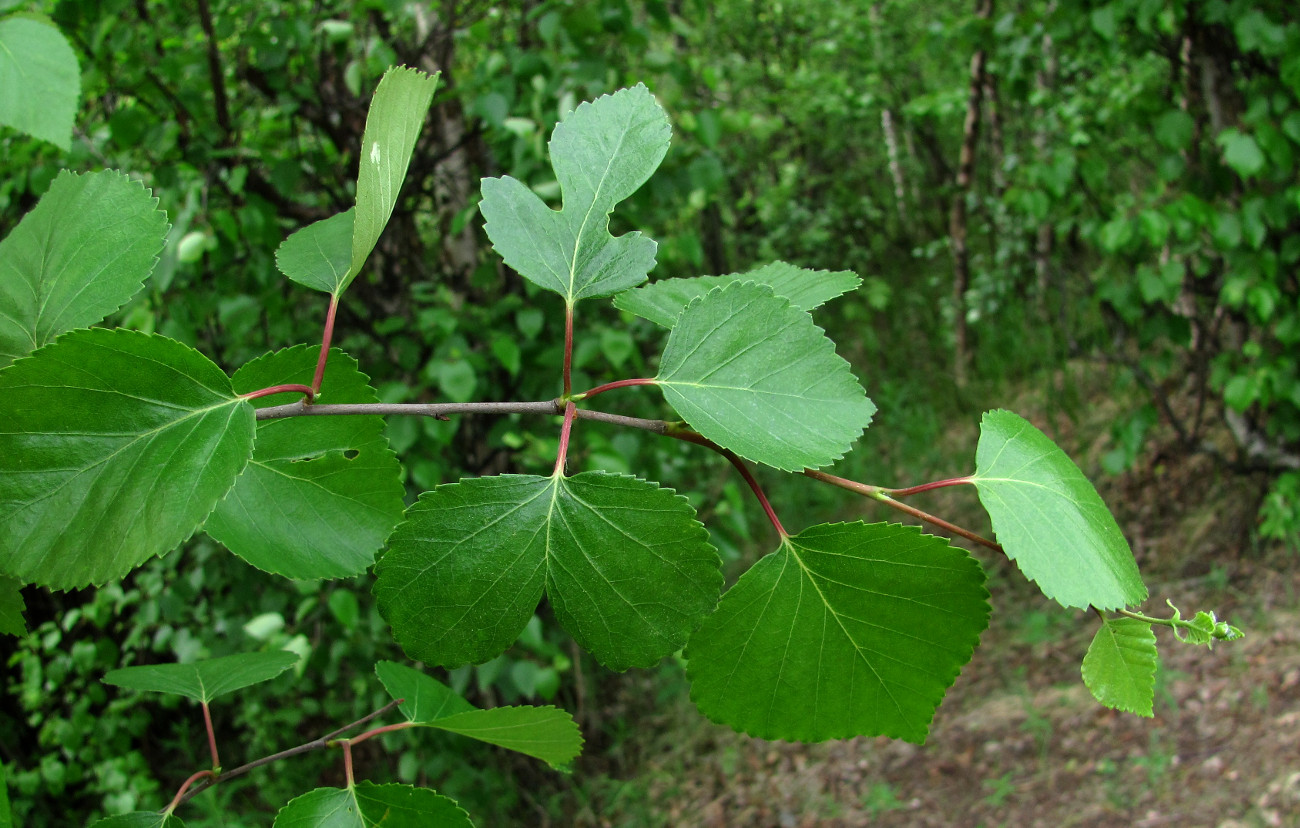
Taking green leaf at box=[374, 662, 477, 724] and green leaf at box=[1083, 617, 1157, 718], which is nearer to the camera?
green leaf at box=[1083, 617, 1157, 718]

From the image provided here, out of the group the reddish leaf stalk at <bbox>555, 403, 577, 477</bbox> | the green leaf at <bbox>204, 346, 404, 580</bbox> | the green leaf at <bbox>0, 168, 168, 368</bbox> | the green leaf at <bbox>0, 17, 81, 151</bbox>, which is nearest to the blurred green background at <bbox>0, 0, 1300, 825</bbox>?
the green leaf at <bbox>0, 17, 81, 151</bbox>

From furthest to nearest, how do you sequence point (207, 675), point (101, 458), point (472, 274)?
point (472, 274) < point (207, 675) < point (101, 458)

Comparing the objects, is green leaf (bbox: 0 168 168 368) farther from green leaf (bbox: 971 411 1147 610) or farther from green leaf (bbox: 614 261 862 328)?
green leaf (bbox: 971 411 1147 610)

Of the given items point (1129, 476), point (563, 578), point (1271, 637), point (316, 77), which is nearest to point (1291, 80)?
point (1271, 637)

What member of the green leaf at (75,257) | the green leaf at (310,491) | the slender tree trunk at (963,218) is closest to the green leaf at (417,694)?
the green leaf at (310,491)

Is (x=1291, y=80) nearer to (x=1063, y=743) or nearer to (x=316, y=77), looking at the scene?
(x=1063, y=743)

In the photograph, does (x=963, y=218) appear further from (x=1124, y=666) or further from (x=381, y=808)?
(x=381, y=808)

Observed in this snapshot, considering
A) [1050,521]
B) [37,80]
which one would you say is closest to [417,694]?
[1050,521]
